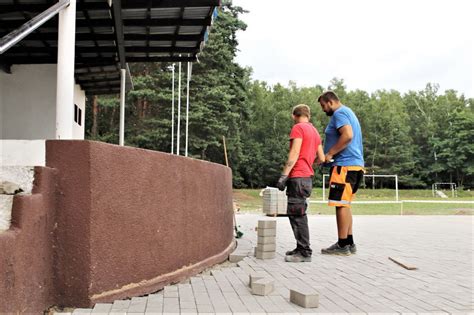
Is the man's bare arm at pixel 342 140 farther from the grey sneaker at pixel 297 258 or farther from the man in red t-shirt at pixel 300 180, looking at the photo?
the grey sneaker at pixel 297 258

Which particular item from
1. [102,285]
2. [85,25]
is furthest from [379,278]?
[85,25]

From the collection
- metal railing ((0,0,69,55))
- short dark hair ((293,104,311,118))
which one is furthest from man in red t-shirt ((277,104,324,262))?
metal railing ((0,0,69,55))

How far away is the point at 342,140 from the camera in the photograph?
20.8 feet

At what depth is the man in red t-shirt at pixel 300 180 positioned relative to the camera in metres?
6.10

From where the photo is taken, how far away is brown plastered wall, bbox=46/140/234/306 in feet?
12.0

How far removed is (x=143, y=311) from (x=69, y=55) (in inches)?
121

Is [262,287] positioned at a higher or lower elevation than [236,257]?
higher

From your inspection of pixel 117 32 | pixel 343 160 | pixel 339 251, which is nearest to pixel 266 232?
pixel 339 251

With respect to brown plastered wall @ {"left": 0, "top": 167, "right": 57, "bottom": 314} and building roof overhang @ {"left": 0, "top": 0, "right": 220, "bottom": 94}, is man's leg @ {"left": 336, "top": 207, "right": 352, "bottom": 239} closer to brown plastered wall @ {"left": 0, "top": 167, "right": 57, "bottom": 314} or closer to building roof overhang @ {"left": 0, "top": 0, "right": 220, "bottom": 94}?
brown plastered wall @ {"left": 0, "top": 167, "right": 57, "bottom": 314}

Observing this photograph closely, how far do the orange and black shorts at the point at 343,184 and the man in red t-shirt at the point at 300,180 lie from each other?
0.39 meters

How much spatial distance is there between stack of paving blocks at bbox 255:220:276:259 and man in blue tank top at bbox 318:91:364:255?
825mm

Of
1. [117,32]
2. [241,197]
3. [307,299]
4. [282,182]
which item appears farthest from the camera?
[241,197]

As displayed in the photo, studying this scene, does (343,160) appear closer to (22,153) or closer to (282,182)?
(282,182)

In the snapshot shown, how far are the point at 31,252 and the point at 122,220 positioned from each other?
2.91 ft
